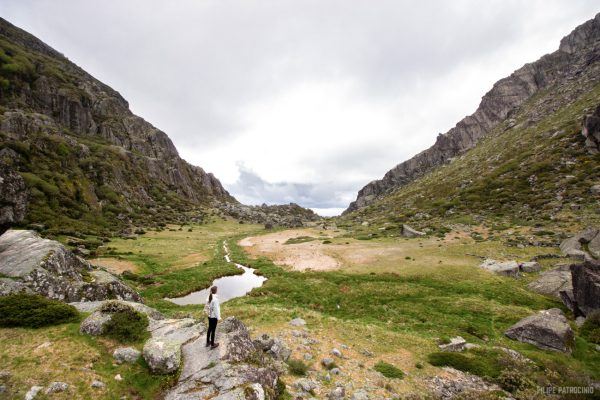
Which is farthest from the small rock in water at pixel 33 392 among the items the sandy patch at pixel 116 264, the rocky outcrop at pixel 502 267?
the rocky outcrop at pixel 502 267

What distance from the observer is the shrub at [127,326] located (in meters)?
14.7

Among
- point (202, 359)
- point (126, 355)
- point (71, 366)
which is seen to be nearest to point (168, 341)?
point (126, 355)

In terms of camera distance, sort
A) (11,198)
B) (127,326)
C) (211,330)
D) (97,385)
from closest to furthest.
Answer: (97,385)
(211,330)
(127,326)
(11,198)

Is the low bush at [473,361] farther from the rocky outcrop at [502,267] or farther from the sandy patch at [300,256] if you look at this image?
the sandy patch at [300,256]

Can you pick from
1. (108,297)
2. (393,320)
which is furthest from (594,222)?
(108,297)

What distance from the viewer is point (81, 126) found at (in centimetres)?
14650

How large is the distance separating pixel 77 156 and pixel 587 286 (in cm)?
13010

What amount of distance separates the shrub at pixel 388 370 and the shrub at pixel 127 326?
1388 centimetres

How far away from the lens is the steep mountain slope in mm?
68875

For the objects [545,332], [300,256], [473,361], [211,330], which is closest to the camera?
[211,330]

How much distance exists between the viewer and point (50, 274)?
2134cm

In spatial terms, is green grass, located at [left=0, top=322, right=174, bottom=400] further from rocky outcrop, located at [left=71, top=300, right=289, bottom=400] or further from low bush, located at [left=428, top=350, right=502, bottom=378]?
low bush, located at [left=428, top=350, right=502, bottom=378]

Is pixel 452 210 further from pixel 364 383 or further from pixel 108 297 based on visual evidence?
pixel 108 297

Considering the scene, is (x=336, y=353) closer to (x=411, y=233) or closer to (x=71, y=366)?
(x=71, y=366)
